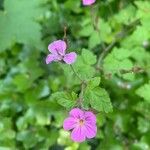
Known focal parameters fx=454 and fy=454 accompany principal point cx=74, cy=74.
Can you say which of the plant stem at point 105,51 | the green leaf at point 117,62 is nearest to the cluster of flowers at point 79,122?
the green leaf at point 117,62

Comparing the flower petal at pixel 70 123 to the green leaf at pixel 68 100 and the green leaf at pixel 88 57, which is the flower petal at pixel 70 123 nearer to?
the green leaf at pixel 68 100

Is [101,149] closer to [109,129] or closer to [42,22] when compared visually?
[109,129]

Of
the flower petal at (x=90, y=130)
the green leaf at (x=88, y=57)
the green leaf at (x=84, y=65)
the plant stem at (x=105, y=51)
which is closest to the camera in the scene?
the flower petal at (x=90, y=130)

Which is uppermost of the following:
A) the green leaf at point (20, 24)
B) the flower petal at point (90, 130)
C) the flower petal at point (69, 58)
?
the flower petal at point (69, 58)

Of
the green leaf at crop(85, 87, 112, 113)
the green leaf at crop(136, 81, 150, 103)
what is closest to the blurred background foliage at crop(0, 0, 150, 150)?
the green leaf at crop(136, 81, 150, 103)

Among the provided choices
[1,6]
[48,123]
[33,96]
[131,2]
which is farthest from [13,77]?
[131,2]

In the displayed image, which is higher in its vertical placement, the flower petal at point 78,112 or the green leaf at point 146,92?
the flower petal at point 78,112

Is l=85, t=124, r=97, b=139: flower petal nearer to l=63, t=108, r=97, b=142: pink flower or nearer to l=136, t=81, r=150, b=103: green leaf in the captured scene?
l=63, t=108, r=97, b=142: pink flower
